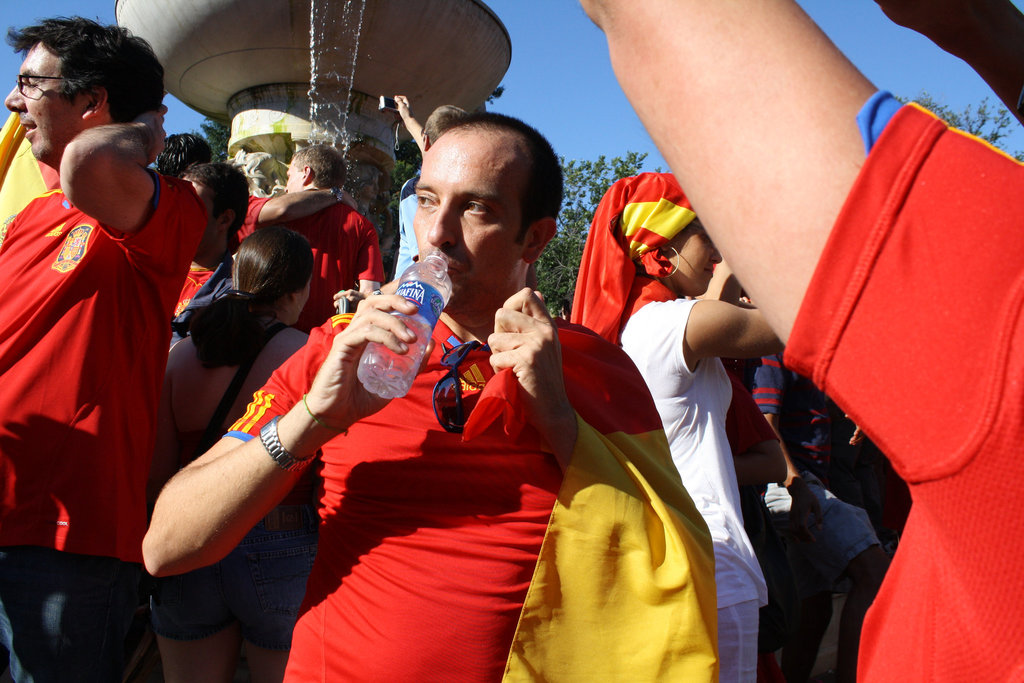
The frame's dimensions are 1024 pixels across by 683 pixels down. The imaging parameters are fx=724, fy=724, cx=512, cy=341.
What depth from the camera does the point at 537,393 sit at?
165 centimetres


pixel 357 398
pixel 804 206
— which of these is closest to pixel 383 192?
pixel 357 398

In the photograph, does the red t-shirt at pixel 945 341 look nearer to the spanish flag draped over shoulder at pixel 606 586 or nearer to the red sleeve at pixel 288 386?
the spanish flag draped over shoulder at pixel 606 586

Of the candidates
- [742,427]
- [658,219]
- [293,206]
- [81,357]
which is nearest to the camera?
[81,357]

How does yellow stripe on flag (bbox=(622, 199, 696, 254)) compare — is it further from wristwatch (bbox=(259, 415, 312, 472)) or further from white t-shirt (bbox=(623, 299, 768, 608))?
wristwatch (bbox=(259, 415, 312, 472))

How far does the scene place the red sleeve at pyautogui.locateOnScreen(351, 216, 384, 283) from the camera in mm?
5160

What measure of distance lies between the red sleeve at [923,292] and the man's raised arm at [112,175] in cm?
232

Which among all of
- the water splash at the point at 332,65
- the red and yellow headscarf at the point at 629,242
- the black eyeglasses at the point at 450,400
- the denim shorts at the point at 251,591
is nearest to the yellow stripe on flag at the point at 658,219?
the red and yellow headscarf at the point at 629,242

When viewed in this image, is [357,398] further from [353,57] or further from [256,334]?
[353,57]

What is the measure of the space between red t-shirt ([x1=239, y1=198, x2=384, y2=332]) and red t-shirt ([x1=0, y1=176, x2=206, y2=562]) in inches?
85.5

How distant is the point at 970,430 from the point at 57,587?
2.54 meters

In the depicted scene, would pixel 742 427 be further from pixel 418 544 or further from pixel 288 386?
pixel 288 386

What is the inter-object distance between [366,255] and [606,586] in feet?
12.9

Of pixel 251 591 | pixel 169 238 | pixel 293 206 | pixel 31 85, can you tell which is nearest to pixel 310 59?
pixel 293 206

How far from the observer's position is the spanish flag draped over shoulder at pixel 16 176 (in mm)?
3156
